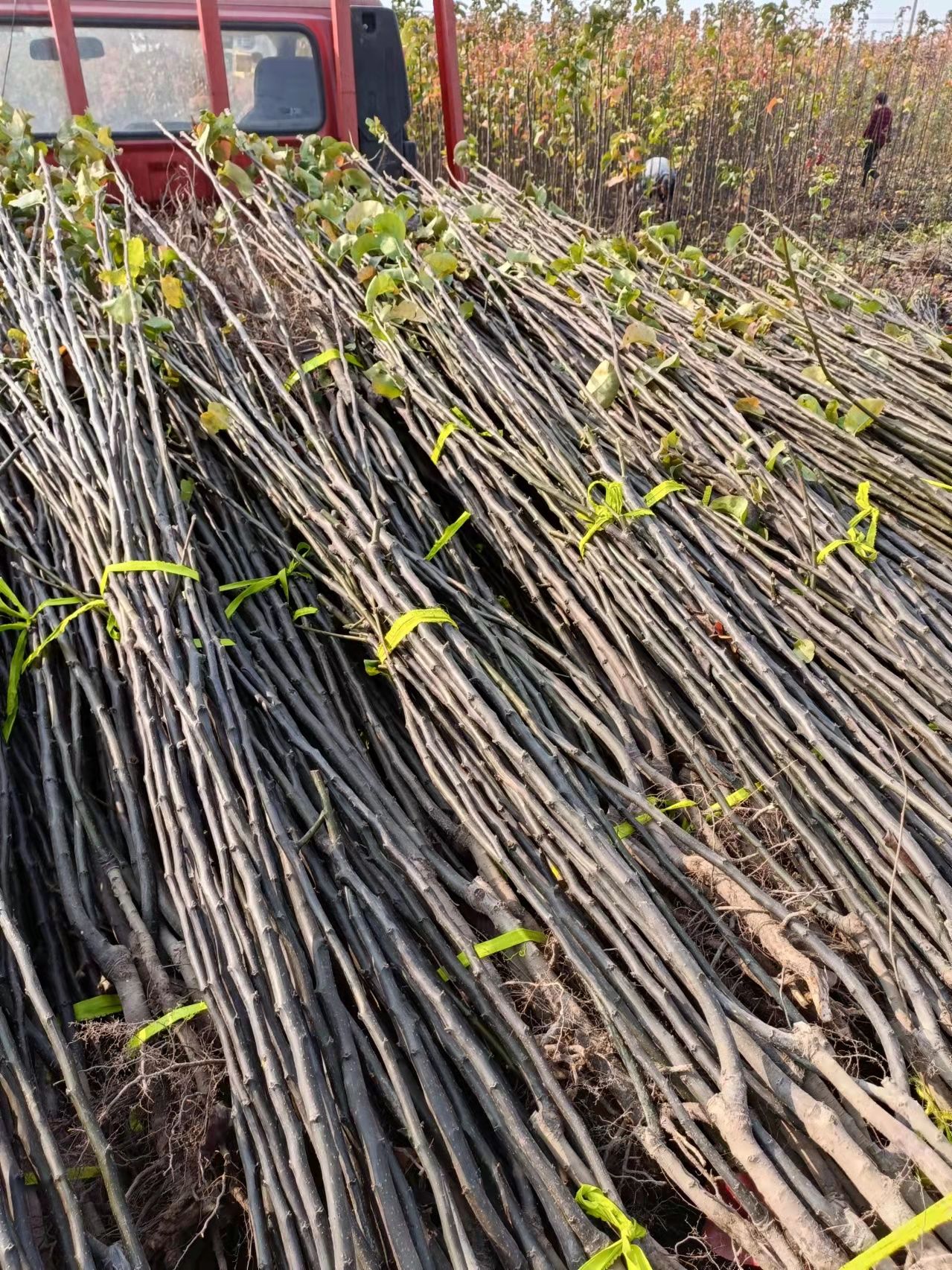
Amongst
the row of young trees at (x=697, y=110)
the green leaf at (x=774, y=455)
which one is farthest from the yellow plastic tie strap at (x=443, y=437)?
the row of young trees at (x=697, y=110)

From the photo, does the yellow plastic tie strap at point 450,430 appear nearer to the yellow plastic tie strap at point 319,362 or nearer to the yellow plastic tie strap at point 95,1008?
the yellow plastic tie strap at point 319,362

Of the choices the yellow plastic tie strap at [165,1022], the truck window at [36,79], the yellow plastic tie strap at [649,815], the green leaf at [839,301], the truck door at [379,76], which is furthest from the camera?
the truck door at [379,76]

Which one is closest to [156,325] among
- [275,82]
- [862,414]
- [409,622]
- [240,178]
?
[240,178]

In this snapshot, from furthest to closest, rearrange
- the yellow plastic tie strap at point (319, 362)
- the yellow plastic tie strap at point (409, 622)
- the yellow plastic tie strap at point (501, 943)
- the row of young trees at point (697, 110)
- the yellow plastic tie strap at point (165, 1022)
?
the row of young trees at point (697, 110)
the yellow plastic tie strap at point (319, 362)
the yellow plastic tie strap at point (409, 622)
the yellow plastic tie strap at point (501, 943)
the yellow plastic tie strap at point (165, 1022)

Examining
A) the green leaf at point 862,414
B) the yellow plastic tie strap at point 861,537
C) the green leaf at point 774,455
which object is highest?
the green leaf at point 862,414

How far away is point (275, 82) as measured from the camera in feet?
13.9

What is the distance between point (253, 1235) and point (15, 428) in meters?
1.99

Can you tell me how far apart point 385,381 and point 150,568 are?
3.09 feet

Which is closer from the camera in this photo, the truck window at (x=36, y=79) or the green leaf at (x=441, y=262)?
the green leaf at (x=441, y=262)

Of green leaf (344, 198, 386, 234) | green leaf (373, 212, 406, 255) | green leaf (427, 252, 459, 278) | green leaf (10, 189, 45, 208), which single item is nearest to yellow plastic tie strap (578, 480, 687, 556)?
green leaf (427, 252, 459, 278)

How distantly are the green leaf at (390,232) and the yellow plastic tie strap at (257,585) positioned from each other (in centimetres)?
116

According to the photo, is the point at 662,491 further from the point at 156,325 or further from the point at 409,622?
the point at 156,325

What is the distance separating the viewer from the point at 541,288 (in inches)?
113

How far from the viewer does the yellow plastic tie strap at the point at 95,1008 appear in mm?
1420
